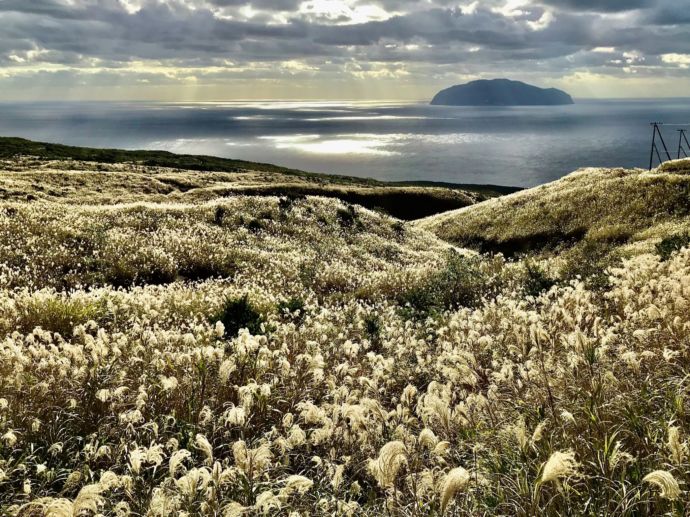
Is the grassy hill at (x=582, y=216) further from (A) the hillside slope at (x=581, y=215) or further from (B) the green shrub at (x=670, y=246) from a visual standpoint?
(B) the green shrub at (x=670, y=246)

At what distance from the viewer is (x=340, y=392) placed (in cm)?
570

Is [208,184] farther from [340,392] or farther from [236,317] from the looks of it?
[340,392]

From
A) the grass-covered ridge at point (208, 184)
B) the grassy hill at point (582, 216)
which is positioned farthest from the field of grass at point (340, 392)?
the grass-covered ridge at point (208, 184)

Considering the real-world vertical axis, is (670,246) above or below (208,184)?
below

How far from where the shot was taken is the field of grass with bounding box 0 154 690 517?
3.70 m

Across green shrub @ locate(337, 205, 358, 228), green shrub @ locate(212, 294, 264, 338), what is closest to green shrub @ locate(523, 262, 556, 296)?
green shrub @ locate(212, 294, 264, 338)

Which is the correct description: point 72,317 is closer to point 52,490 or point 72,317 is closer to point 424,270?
point 52,490

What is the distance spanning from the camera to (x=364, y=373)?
7.36m

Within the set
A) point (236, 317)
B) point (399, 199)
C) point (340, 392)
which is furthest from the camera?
point (399, 199)

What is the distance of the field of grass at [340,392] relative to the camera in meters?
3.70

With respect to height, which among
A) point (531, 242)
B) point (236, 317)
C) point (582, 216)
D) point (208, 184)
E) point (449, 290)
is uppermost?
point (208, 184)

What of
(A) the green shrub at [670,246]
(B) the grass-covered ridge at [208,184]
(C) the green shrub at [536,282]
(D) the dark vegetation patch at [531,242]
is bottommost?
(D) the dark vegetation patch at [531,242]

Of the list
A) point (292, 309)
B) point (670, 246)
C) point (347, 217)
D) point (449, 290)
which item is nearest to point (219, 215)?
point (347, 217)

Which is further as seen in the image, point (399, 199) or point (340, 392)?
point (399, 199)
